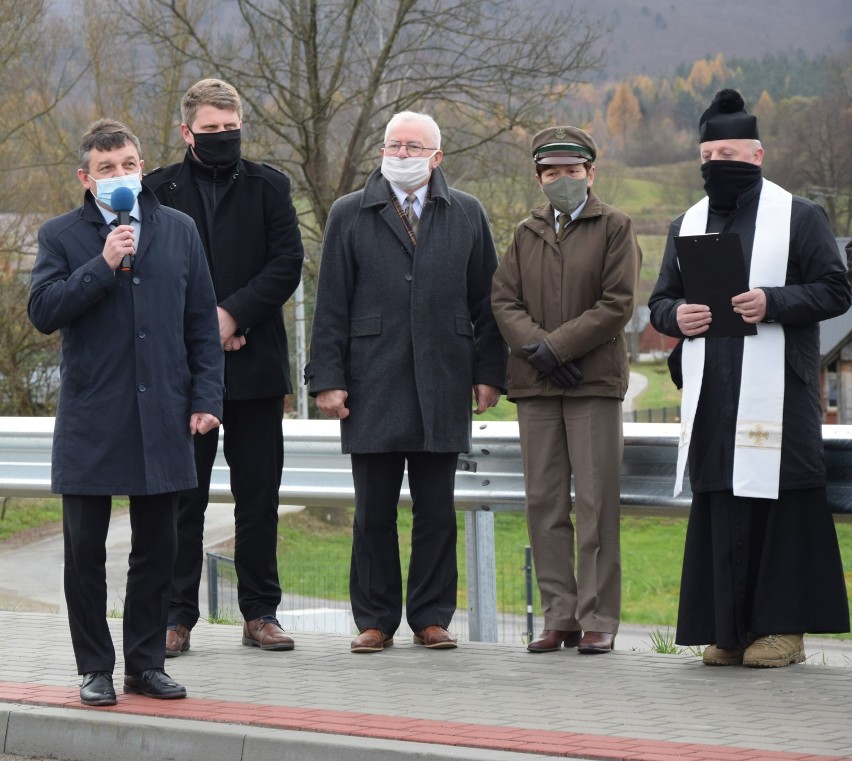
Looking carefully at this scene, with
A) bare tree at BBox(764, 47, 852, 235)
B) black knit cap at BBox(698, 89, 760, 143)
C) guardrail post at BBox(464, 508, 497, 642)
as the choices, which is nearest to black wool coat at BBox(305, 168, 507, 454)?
guardrail post at BBox(464, 508, 497, 642)

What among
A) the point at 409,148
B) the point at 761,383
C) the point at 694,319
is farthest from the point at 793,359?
the point at 409,148

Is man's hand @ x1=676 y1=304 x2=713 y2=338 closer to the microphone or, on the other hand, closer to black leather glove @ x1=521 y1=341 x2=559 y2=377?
black leather glove @ x1=521 y1=341 x2=559 y2=377

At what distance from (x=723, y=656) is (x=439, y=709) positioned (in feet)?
4.49

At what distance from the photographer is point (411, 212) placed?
22.6 ft

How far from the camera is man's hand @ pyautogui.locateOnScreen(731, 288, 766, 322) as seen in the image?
6023mm

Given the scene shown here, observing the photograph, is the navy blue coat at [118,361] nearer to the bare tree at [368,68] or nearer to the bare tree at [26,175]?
the bare tree at [368,68]

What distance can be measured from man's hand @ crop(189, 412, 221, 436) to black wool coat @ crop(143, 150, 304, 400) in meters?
0.86

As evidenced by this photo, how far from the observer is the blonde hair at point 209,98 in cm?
673

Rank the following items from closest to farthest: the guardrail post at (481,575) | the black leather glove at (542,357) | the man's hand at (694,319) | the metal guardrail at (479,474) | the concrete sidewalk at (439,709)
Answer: the concrete sidewalk at (439,709) → the man's hand at (694,319) → the black leather glove at (542,357) → the metal guardrail at (479,474) → the guardrail post at (481,575)

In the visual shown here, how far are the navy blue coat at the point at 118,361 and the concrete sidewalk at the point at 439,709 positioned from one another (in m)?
0.87

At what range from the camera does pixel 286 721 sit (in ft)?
17.3

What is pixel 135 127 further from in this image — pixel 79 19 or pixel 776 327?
pixel 776 327

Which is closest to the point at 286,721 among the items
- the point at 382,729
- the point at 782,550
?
the point at 382,729

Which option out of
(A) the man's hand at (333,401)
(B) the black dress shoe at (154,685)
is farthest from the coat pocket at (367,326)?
(B) the black dress shoe at (154,685)
